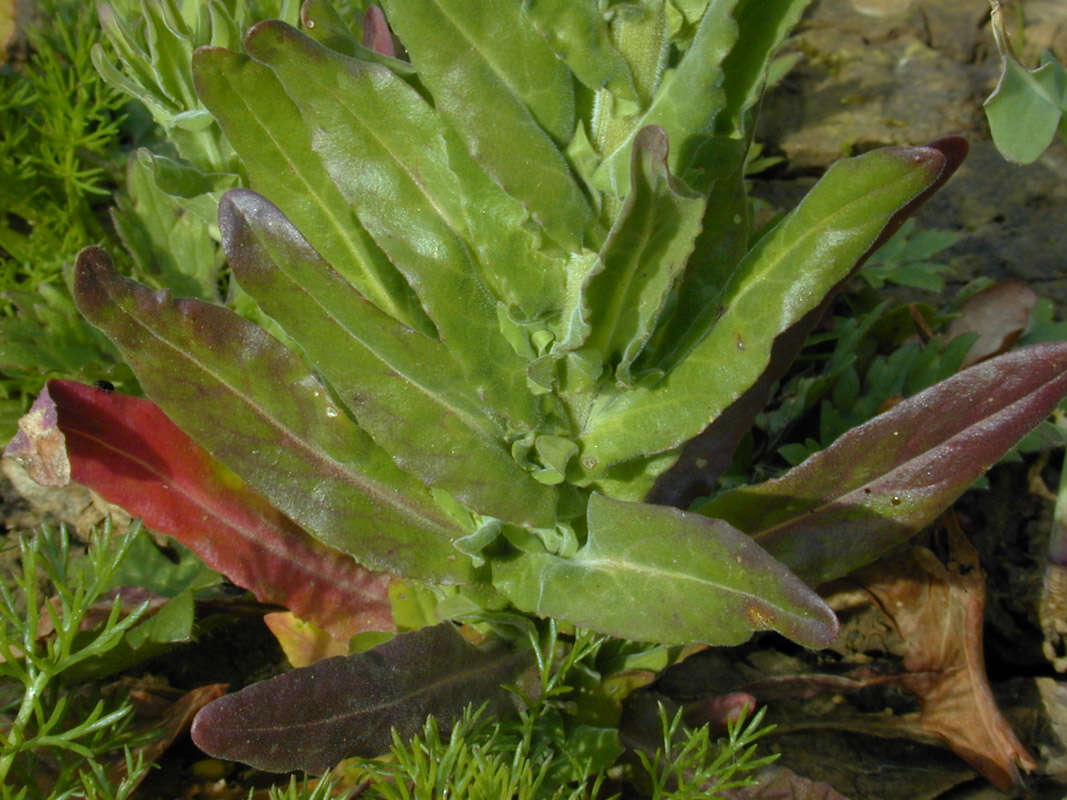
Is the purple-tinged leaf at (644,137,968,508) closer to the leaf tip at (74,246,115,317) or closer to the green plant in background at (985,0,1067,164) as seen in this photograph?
the green plant in background at (985,0,1067,164)

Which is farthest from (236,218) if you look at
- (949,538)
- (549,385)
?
(949,538)

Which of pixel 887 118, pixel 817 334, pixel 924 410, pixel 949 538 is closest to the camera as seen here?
pixel 924 410

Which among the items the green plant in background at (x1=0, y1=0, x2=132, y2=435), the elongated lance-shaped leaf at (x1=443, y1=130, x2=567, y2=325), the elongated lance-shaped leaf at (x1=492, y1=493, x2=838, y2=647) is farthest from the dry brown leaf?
the green plant in background at (x1=0, y1=0, x2=132, y2=435)

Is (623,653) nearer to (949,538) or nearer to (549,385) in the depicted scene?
(549,385)

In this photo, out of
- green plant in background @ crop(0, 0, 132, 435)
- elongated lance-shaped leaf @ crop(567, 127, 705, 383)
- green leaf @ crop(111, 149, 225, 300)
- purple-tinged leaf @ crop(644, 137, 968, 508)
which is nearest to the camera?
elongated lance-shaped leaf @ crop(567, 127, 705, 383)

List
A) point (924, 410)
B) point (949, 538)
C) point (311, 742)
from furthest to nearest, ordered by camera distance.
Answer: point (949, 538) → point (924, 410) → point (311, 742)

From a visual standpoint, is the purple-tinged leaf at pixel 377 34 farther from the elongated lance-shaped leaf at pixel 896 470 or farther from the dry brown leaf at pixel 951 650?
the dry brown leaf at pixel 951 650

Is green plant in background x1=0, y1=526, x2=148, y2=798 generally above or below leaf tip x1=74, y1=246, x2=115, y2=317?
below
